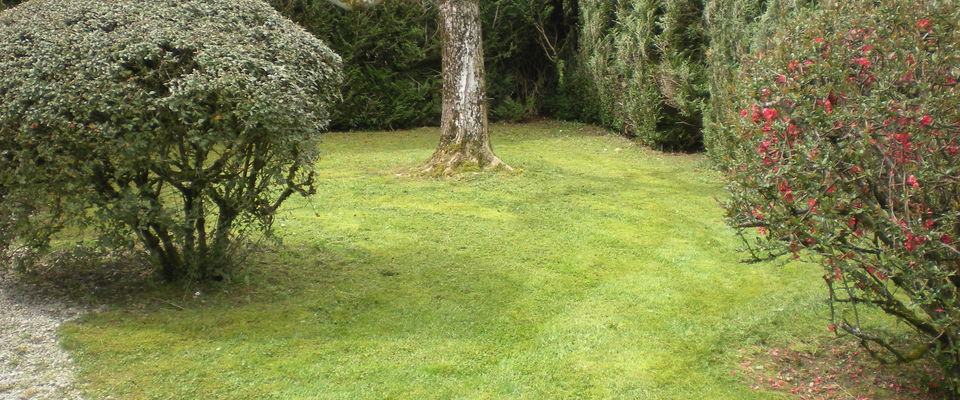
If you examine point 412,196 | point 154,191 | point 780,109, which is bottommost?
point 412,196

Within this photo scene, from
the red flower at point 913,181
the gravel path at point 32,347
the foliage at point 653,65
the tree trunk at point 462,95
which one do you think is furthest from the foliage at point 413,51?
the red flower at point 913,181

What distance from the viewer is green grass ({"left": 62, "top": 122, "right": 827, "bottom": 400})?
4.76 meters

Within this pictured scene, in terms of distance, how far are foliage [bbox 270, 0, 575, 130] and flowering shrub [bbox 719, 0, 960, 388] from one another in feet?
31.7

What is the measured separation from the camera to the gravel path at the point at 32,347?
448cm

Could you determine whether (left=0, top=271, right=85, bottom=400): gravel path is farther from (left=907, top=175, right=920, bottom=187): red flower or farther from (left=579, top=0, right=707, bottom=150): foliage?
(left=579, top=0, right=707, bottom=150): foliage

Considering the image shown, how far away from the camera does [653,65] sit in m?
12.6

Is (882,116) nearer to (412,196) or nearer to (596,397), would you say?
→ (596,397)

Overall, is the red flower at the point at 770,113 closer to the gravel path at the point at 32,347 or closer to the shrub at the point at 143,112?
the shrub at the point at 143,112

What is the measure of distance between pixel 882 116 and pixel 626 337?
7.31 feet

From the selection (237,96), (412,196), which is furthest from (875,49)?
(412,196)

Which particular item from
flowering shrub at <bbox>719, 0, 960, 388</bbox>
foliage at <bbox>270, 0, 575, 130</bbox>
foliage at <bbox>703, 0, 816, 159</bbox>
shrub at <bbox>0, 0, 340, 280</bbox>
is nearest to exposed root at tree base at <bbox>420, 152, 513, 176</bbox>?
foliage at <bbox>703, 0, 816, 159</bbox>

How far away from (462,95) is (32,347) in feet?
20.8

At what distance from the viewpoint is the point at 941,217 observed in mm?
3881

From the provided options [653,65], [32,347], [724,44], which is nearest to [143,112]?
[32,347]
